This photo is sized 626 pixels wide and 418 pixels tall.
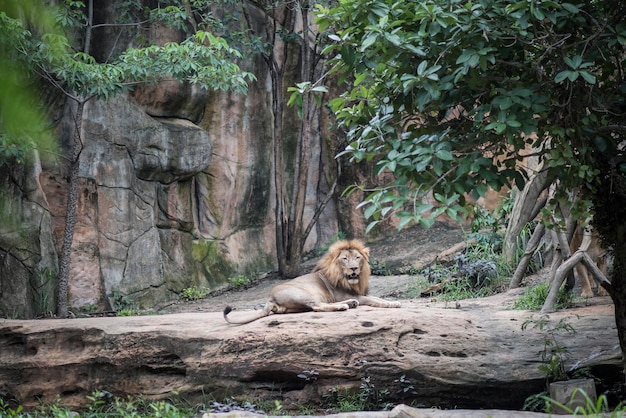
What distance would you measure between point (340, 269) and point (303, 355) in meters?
1.67

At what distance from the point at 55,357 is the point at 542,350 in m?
4.82

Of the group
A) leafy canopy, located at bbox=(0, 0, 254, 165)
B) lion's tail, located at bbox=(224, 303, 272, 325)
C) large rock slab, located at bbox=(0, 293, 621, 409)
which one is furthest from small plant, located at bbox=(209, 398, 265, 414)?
leafy canopy, located at bbox=(0, 0, 254, 165)

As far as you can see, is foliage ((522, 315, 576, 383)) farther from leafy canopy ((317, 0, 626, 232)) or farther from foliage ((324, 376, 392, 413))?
leafy canopy ((317, 0, 626, 232))

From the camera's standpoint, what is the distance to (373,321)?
7250 mm

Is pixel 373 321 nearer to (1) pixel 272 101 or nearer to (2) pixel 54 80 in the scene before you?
(2) pixel 54 80

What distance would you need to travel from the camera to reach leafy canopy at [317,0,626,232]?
4.73 m

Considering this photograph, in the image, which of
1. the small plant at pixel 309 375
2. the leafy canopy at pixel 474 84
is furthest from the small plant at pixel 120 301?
the leafy canopy at pixel 474 84

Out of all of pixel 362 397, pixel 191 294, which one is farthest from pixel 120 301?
pixel 362 397

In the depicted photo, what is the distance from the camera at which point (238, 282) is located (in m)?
14.6

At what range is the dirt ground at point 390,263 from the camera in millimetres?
12703

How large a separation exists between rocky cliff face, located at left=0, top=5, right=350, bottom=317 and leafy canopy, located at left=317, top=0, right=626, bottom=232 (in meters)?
7.06

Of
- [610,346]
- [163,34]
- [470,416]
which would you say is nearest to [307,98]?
[163,34]

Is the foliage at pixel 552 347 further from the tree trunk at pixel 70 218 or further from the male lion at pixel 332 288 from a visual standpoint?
the tree trunk at pixel 70 218

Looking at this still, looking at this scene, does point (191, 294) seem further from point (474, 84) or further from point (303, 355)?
point (474, 84)
